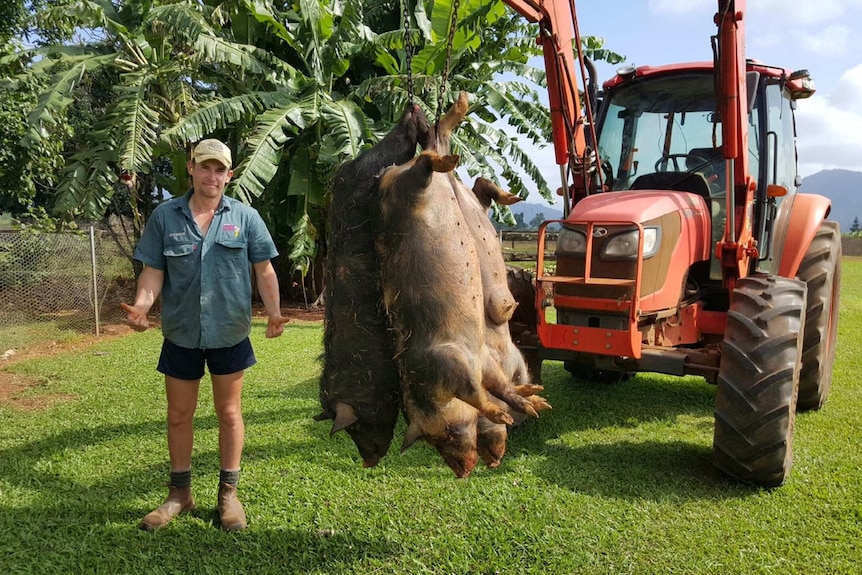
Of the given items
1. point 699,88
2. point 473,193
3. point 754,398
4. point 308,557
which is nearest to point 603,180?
point 699,88

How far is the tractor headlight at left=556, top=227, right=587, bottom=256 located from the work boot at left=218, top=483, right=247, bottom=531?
258 cm

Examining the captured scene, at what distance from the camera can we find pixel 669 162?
4.96m

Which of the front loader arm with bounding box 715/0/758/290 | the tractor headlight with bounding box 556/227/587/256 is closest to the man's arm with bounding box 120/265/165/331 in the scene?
the tractor headlight with bounding box 556/227/587/256

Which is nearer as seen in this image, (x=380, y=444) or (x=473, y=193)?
(x=380, y=444)

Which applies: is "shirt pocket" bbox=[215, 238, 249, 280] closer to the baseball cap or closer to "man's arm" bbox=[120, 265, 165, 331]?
"man's arm" bbox=[120, 265, 165, 331]

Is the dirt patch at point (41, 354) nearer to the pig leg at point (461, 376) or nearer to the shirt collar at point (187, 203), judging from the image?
the shirt collar at point (187, 203)

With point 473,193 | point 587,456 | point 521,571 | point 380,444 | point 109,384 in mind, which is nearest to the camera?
point 380,444

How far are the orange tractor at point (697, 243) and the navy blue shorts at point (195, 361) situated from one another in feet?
6.60

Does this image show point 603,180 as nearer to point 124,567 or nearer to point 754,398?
point 754,398

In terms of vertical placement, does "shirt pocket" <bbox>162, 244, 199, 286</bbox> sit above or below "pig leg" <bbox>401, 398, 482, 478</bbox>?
above

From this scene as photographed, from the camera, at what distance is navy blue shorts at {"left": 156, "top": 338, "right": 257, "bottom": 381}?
3.34 metres

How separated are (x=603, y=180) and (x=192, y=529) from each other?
3.97 meters

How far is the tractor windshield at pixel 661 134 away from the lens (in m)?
4.82

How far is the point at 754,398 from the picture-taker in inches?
142
